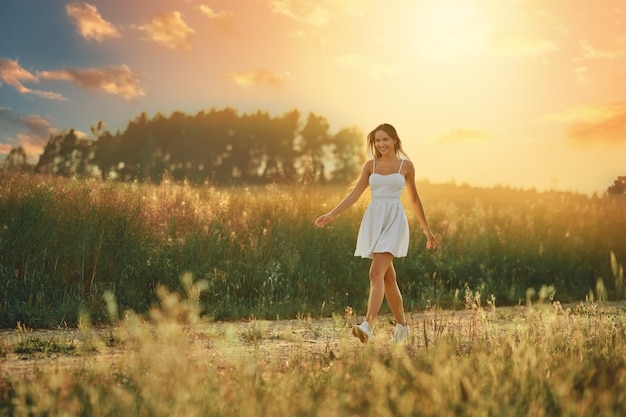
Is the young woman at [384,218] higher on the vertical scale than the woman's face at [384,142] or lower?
lower

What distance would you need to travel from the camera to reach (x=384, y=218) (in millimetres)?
7086

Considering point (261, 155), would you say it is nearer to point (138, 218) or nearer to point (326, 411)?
point (138, 218)

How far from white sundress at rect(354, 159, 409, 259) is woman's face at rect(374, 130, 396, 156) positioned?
19 cm

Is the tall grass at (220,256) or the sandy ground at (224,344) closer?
the sandy ground at (224,344)

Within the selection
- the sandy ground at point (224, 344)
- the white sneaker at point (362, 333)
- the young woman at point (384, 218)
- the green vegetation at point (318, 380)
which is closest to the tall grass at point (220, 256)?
the sandy ground at point (224, 344)

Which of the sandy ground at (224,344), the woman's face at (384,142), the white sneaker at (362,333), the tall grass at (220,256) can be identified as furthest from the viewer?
the tall grass at (220,256)

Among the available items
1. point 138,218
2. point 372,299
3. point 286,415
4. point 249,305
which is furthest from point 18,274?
point 286,415

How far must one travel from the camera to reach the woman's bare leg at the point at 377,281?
22.9 feet

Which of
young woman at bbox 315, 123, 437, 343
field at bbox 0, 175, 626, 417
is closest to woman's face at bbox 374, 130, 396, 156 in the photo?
young woman at bbox 315, 123, 437, 343

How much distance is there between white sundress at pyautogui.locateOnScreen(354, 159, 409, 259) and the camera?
277 inches

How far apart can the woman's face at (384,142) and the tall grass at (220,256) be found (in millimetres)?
2884

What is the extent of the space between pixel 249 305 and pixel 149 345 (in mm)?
5666

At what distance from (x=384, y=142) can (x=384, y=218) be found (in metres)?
0.79

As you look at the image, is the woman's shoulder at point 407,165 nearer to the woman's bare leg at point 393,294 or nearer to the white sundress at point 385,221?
the white sundress at point 385,221
